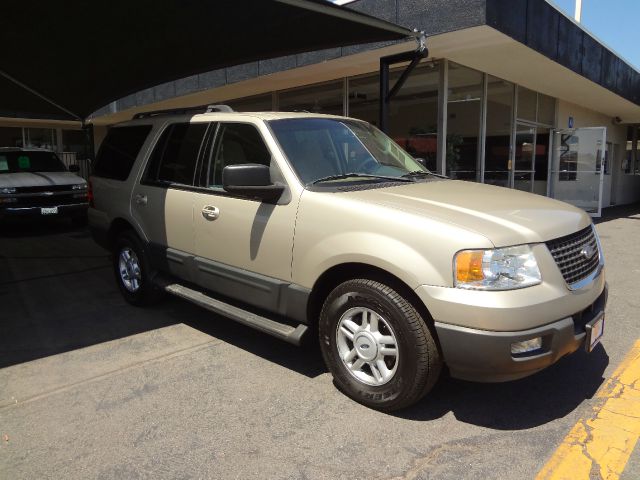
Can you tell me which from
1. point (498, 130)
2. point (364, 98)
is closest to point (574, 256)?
point (364, 98)

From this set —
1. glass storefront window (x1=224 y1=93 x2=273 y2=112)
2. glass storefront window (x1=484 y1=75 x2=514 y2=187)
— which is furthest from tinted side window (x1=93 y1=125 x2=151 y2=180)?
glass storefront window (x1=484 y1=75 x2=514 y2=187)

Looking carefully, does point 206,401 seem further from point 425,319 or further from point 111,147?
point 111,147

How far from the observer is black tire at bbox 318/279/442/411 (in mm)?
2875

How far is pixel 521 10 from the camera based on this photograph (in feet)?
25.1

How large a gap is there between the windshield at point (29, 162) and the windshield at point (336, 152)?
29.5 feet

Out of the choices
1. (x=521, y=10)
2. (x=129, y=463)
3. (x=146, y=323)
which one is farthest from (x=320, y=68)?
(x=129, y=463)

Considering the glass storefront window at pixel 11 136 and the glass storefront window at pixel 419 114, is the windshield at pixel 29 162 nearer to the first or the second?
the glass storefront window at pixel 419 114

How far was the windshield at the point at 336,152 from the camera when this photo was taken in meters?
3.72

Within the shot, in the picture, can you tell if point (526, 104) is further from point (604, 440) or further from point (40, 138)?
point (40, 138)

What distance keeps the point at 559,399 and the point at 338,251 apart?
177 centimetres

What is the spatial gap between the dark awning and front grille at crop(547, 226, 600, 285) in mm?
3370

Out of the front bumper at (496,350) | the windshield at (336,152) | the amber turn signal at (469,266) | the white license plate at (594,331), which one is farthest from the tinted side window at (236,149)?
the white license plate at (594,331)

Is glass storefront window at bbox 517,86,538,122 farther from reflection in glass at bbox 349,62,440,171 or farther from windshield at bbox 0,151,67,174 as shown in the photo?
windshield at bbox 0,151,67,174

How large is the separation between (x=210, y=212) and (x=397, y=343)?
1954 millimetres
